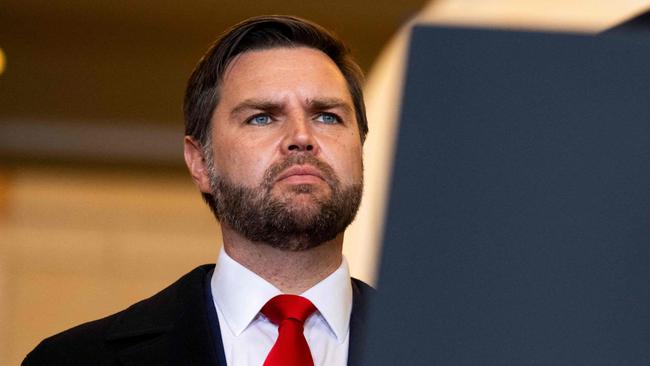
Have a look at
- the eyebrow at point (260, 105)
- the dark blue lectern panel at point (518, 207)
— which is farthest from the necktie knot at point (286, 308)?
the dark blue lectern panel at point (518, 207)

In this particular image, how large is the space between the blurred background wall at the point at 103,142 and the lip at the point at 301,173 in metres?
2.44

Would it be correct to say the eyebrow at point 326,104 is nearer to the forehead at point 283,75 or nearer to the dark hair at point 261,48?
the forehead at point 283,75

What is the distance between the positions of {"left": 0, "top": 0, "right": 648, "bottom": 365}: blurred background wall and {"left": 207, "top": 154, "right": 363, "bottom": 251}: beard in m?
2.38

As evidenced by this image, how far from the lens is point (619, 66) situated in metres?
0.45

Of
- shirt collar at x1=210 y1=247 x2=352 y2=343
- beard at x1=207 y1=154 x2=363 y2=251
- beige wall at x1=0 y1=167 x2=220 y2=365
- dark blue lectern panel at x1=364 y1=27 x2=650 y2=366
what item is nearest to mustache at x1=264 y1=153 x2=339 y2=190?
beard at x1=207 y1=154 x2=363 y2=251

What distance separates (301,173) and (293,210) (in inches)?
1.7

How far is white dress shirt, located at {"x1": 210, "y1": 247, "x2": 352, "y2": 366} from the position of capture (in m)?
1.26

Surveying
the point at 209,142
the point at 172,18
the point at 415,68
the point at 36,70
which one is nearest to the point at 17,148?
the point at 36,70

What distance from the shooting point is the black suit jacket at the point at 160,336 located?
125 cm

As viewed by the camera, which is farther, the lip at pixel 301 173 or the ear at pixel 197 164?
the ear at pixel 197 164

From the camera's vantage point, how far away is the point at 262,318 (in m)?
1.29

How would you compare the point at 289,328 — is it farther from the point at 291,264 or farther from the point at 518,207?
the point at 518,207

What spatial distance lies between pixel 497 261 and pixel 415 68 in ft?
0.26

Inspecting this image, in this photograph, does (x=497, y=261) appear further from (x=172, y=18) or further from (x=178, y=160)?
(x=178, y=160)
